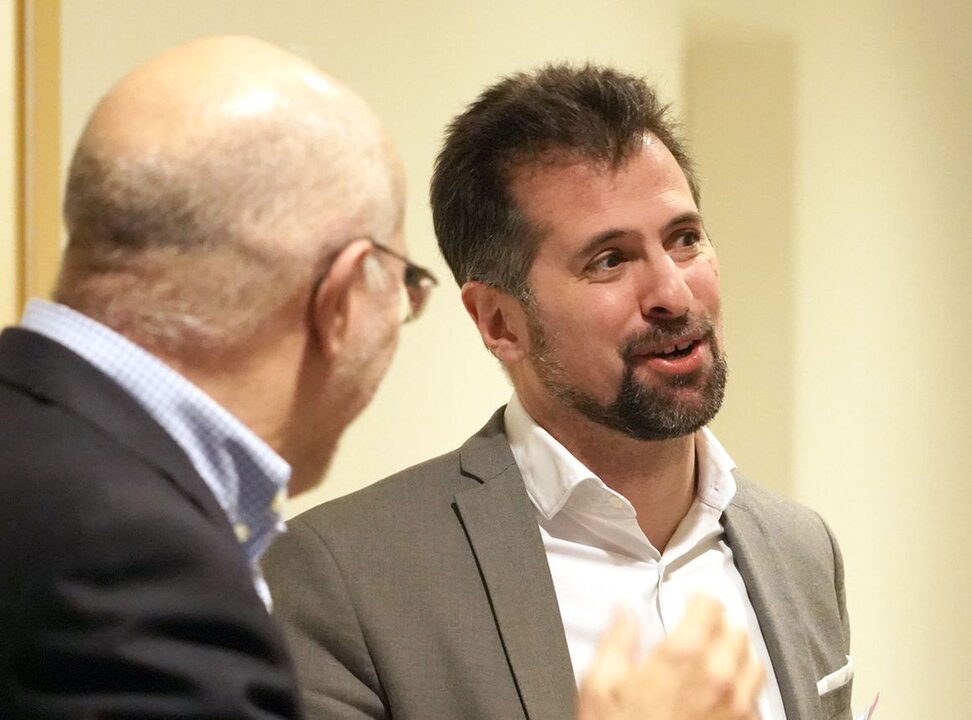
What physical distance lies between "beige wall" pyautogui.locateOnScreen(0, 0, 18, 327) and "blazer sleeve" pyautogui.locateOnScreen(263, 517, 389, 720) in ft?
1.48

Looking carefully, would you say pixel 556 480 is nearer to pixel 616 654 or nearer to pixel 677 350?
pixel 677 350

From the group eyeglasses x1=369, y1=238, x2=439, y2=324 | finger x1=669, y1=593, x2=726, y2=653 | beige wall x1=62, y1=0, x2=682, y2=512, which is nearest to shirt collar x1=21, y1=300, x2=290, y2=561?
eyeglasses x1=369, y1=238, x2=439, y2=324

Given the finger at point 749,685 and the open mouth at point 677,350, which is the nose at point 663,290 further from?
the finger at point 749,685

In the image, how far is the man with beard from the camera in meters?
1.35

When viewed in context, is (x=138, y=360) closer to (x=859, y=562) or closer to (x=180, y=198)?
(x=180, y=198)

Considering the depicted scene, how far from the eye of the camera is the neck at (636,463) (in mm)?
1511

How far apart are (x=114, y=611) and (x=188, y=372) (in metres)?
0.21

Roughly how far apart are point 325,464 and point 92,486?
0.28 m

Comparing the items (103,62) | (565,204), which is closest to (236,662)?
(565,204)

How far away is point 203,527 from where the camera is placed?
69 cm

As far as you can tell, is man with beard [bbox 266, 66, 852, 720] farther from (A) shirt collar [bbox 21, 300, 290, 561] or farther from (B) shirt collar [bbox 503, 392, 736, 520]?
(A) shirt collar [bbox 21, 300, 290, 561]

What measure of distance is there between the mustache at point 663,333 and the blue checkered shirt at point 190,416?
0.69 meters

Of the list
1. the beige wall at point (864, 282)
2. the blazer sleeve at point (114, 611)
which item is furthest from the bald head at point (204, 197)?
the beige wall at point (864, 282)

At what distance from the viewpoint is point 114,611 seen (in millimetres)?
650
